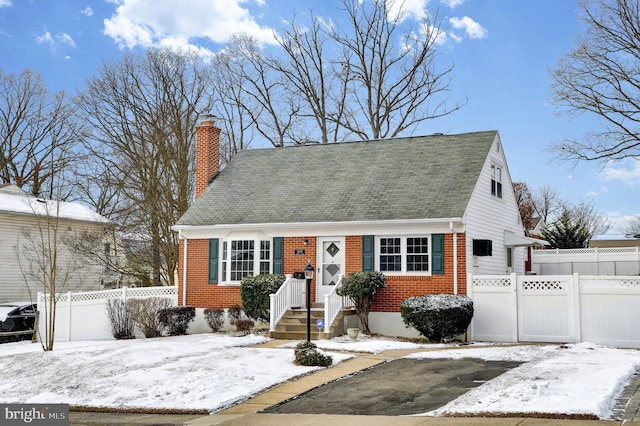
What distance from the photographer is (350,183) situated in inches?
913

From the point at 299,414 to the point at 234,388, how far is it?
7.86ft

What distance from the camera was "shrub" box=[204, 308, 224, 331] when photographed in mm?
22578

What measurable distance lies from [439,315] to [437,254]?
2.34 metres

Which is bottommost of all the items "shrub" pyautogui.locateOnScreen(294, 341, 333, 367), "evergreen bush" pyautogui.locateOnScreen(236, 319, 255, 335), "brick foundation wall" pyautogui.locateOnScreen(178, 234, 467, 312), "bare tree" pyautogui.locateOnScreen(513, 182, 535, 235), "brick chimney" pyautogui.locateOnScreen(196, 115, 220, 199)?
"shrub" pyautogui.locateOnScreen(294, 341, 333, 367)

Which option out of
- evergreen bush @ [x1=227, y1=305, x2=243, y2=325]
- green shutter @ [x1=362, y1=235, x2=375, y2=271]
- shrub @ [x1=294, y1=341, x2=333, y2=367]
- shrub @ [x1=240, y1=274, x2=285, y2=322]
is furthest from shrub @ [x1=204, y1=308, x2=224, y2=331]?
shrub @ [x1=294, y1=341, x2=333, y2=367]

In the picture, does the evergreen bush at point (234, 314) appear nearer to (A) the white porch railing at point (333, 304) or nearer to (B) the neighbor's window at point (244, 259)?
(B) the neighbor's window at point (244, 259)

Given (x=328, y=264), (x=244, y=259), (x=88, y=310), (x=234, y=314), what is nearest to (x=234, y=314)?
(x=234, y=314)

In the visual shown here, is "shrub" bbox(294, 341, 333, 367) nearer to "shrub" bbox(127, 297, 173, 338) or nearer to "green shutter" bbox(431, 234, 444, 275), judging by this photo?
"green shutter" bbox(431, 234, 444, 275)

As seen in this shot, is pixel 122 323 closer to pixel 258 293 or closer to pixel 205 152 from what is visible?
pixel 258 293

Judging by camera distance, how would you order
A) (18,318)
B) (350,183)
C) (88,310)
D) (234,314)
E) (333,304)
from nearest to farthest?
(333,304) < (234,314) < (350,183) < (88,310) < (18,318)

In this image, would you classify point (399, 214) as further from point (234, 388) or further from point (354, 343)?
point (234, 388)

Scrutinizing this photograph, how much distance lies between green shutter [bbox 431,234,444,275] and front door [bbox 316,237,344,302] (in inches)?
114

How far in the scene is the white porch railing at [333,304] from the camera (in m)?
19.4

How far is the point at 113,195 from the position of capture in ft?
126
